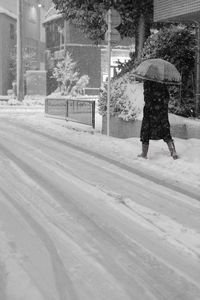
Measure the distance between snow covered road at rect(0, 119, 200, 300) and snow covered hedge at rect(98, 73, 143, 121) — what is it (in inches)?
197

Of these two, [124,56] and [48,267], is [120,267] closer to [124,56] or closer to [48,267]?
[48,267]

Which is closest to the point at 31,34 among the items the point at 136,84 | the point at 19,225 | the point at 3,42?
the point at 3,42

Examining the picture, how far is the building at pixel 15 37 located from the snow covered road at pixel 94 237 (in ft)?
109

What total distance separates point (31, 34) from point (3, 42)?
372 inches

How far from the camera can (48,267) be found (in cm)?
450

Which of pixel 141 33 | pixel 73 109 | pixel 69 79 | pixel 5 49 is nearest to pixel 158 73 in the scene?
pixel 141 33

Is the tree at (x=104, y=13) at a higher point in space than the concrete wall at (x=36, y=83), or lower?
higher

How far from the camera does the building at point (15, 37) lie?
40812mm

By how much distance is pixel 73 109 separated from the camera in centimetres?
1764

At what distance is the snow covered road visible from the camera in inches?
162

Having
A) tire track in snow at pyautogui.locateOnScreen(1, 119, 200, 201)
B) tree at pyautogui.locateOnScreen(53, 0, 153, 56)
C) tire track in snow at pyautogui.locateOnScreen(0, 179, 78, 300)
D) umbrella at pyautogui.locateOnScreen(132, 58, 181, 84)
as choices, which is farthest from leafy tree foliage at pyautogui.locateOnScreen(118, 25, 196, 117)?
tire track in snow at pyautogui.locateOnScreen(0, 179, 78, 300)

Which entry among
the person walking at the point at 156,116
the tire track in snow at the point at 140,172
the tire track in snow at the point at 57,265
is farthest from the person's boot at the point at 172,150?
the tire track in snow at the point at 57,265

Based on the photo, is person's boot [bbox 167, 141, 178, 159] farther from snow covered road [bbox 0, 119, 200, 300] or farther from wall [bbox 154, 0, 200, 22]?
wall [bbox 154, 0, 200, 22]

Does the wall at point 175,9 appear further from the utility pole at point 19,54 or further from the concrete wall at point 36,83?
the concrete wall at point 36,83
